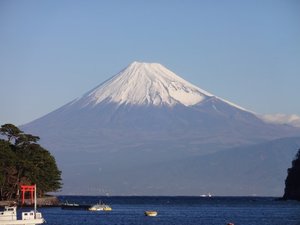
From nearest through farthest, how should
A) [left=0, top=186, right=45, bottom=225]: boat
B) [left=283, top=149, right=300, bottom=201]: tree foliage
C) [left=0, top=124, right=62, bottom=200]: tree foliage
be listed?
[left=0, top=186, right=45, bottom=225]: boat → [left=0, top=124, right=62, bottom=200]: tree foliage → [left=283, top=149, right=300, bottom=201]: tree foliage

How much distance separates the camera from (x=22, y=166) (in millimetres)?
127000

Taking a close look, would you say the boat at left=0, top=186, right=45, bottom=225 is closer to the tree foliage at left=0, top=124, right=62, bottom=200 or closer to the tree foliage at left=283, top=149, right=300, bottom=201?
the tree foliage at left=0, top=124, right=62, bottom=200

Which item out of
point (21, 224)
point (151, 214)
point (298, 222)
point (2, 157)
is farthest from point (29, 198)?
point (21, 224)

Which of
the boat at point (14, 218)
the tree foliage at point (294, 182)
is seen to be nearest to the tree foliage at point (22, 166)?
the boat at point (14, 218)

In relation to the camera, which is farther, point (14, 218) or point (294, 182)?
point (294, 182)

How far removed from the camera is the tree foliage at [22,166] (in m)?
126

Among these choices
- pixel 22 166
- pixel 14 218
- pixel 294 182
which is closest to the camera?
pixel 14 218

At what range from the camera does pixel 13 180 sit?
128 m

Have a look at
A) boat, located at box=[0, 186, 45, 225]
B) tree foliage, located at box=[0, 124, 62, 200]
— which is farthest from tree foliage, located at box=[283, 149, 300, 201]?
boat, located at box=[0, 186, 45, 225]

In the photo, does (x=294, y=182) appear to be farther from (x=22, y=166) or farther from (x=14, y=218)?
(x=14, y=218)

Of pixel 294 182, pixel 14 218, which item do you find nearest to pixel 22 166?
pixel 14 218

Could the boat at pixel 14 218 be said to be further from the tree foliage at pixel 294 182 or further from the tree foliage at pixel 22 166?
the tree foliage at pixel 294 182

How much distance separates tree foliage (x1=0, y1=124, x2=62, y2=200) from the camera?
412ft

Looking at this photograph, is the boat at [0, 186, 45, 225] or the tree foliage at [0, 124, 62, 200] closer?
the boat at [0, 186, 45, 225]
